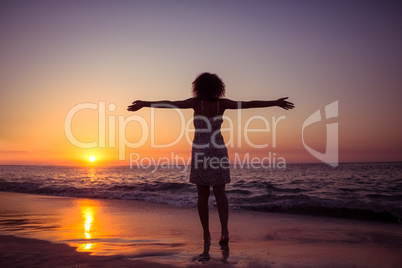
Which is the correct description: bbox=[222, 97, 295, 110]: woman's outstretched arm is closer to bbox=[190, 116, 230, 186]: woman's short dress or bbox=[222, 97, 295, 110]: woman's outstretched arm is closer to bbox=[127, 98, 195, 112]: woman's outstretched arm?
bbox=[190, 116, 230, 186]: woman's short dress

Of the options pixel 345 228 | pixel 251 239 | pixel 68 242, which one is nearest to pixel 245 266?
pixel 251 239

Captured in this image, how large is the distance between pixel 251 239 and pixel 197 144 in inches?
59.9

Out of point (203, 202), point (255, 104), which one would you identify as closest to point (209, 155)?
A: point (203, 202)

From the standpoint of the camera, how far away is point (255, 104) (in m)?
3.79

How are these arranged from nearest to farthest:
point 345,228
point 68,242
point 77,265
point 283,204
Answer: point 77,265, point 68,242, point 345,228, point 283,204

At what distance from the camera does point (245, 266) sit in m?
3.09

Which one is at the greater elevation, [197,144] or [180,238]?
[197,144]

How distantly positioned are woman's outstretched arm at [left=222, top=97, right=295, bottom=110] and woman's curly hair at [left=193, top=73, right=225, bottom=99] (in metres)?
0.13

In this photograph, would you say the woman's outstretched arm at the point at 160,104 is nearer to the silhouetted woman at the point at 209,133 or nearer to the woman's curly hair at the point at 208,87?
the silhouetted woman at the point at 209,133

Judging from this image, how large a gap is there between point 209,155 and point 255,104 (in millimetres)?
781

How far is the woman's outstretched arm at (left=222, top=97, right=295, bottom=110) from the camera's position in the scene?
3801mm

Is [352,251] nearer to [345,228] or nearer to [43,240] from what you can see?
[345,228]

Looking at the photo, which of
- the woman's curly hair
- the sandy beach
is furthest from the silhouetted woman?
the sandy beach

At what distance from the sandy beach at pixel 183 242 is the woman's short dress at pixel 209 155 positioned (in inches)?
31.3
